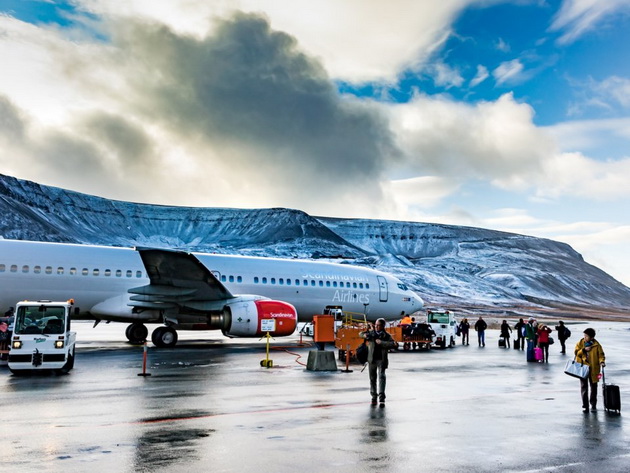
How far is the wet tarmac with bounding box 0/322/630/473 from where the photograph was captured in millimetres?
6953

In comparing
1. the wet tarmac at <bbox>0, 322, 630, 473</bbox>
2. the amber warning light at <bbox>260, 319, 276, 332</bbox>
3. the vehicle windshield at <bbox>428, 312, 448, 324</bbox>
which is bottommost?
the wet tarmac at <bbox>0, 322, 630, 473</bbox>

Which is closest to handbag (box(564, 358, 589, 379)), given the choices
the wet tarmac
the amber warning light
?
the wet tarmac

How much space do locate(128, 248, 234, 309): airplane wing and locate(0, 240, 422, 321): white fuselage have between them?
1104 millimetres

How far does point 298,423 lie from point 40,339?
8.67 m

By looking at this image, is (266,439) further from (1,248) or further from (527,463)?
(1,248)

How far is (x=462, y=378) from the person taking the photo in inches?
623

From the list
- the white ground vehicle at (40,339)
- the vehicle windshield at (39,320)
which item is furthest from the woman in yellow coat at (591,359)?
the vehicle windshield at (39,320)

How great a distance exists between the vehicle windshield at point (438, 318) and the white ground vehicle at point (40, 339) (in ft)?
66.9

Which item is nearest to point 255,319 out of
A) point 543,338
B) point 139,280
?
point 139,280

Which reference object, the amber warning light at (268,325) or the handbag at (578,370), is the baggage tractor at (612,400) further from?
the amber warning light at (268,325)

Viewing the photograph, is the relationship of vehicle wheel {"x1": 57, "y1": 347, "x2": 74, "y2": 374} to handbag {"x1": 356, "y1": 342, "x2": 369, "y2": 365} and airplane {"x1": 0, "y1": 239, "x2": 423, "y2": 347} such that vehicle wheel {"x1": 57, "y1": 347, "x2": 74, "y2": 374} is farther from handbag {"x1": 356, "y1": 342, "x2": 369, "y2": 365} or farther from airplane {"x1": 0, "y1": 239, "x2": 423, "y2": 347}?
handbag {"x1": 356, "y1": 342, "x2": 369, "y2": 365}

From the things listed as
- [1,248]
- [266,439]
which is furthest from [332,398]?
[1,248]

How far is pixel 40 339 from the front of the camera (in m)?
14.8

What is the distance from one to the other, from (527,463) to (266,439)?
3.38 m
